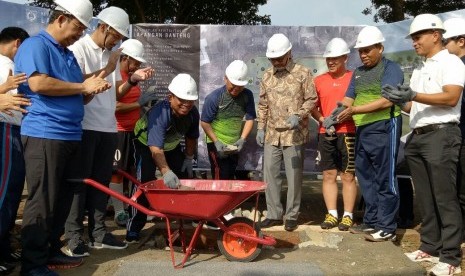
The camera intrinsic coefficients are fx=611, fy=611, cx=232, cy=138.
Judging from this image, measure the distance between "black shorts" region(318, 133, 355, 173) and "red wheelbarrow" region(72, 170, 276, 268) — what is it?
1430 mm

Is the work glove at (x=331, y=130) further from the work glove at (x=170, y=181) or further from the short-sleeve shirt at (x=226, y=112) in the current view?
the work glove at (x=170, y=181)

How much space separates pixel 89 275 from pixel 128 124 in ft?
7.10

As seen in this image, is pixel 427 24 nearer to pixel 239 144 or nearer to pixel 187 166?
pixel 239 144

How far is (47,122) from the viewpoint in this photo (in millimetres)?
4258

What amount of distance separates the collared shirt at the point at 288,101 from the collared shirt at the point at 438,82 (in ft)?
4.36

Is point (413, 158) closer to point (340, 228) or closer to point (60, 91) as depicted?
point (340, 228)

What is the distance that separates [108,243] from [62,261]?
2.16 feet

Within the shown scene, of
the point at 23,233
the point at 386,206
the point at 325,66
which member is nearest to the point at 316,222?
the point at 386,206

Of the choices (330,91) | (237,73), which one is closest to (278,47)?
(237,73)

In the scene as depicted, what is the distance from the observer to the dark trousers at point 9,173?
452 cm

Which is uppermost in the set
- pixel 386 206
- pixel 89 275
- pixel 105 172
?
pixel 105 172

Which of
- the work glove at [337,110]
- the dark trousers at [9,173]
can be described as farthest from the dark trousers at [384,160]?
the dark trousers at [9,173]

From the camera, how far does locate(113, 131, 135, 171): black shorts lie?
6.40m

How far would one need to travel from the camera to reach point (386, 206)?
18.5ft
